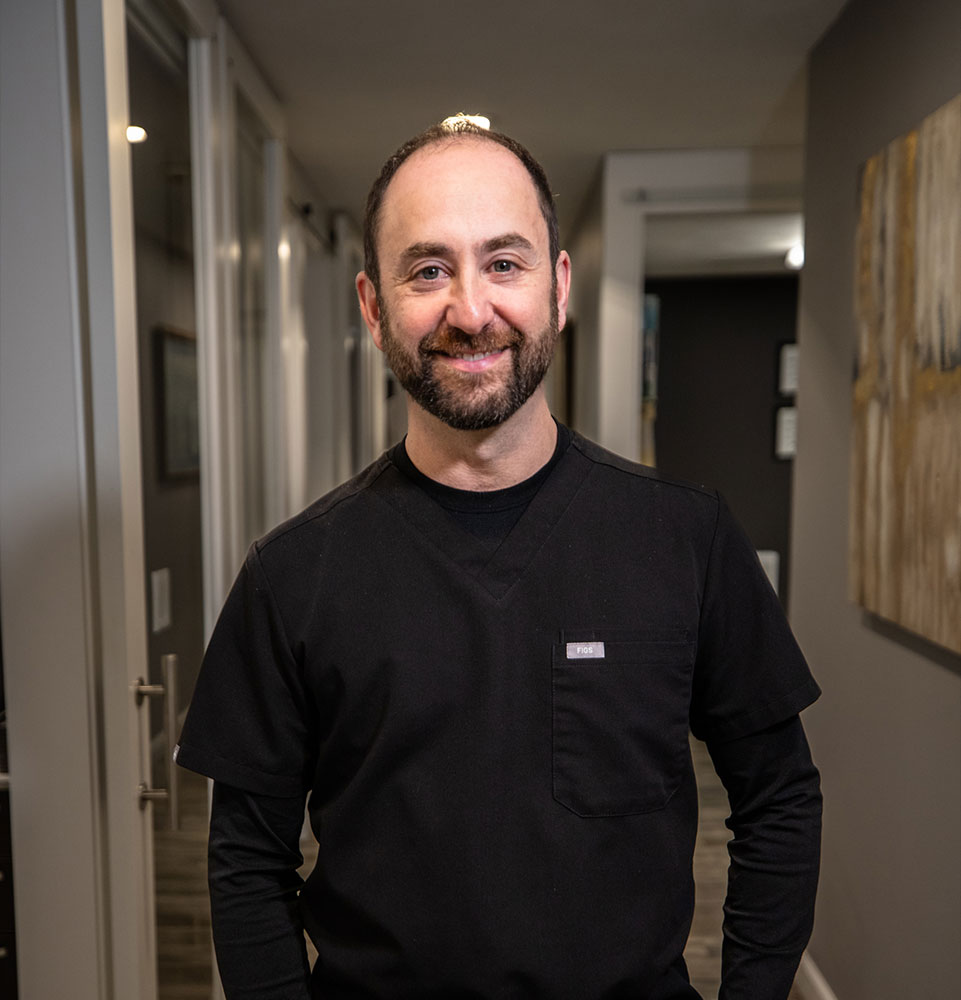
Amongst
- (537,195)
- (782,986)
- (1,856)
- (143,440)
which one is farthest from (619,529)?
(1,856)

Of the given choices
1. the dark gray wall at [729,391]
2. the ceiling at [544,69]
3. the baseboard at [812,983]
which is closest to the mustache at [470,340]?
the ceiling at [544,69]

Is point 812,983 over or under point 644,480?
under

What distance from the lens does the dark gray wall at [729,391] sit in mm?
6527

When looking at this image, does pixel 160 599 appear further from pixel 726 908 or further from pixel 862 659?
pixel 862 659

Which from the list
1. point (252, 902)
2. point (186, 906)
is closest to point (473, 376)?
point (252, 902)

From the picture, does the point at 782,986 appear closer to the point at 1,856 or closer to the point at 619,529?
the point at 619,529

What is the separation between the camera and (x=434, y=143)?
3.24ft

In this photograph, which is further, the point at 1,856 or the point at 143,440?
the point at 143,440

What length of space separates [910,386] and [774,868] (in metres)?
1.08

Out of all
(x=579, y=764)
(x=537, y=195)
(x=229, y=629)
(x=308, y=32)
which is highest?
(x=308, y=32)

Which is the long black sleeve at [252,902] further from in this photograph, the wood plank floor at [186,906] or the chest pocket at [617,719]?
the wood plank floor at [186,906]

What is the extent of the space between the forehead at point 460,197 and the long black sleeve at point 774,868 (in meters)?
0.63

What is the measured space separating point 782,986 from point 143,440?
4.33 feet

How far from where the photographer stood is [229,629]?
40.6 inches
